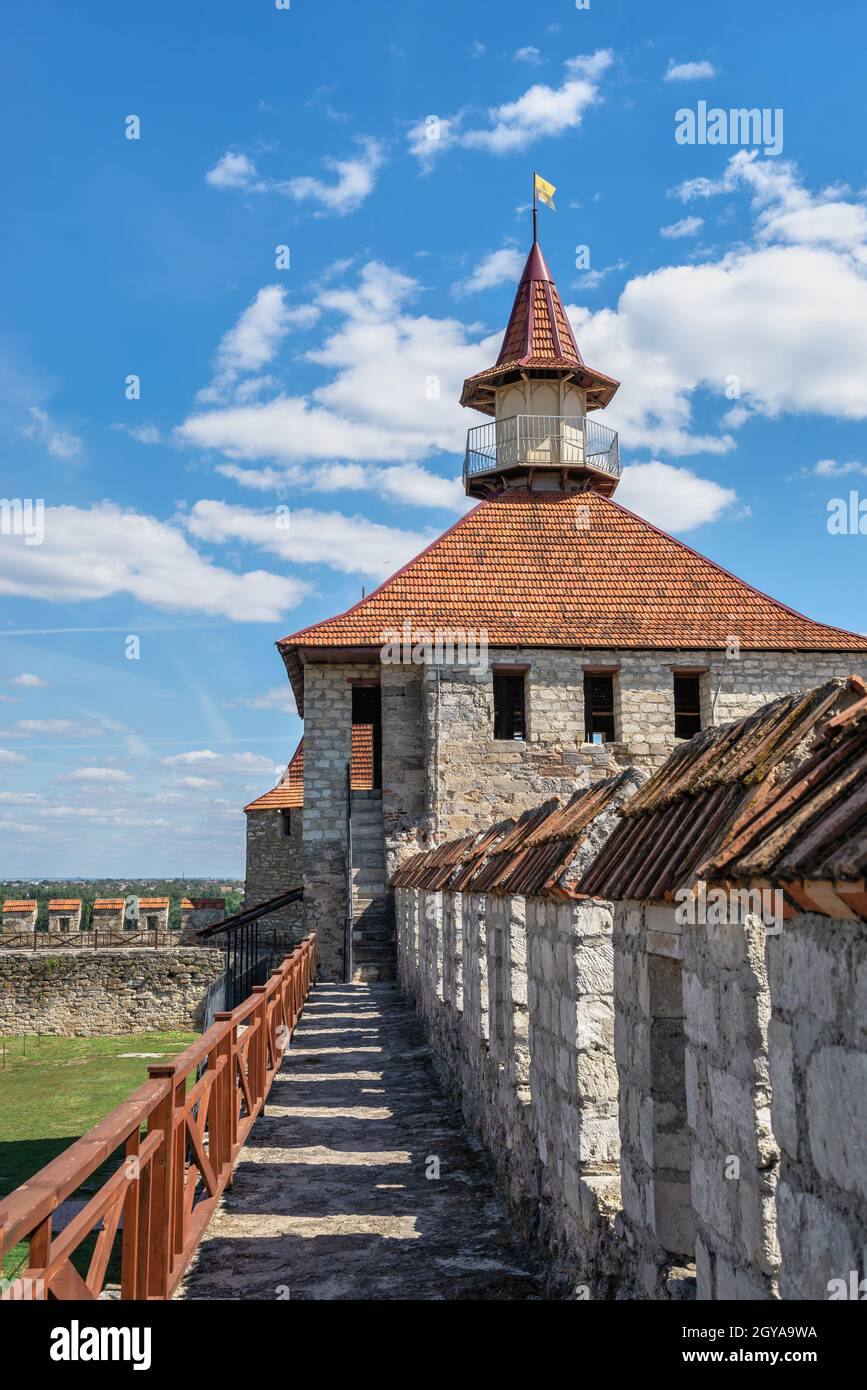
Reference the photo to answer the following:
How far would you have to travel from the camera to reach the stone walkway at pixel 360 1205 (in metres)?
4.63

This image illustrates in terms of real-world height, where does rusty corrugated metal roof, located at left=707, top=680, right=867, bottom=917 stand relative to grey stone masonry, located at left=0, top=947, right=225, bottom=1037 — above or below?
above

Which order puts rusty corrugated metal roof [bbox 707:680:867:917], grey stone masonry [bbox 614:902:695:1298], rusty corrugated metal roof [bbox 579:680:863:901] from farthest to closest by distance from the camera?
1. grey stone masonry [bbox 614:902:695:1298]
2. rusty corrugated metal roof [bbox 579:680:863:901]
3. rusty corrugated metal roof [bbox 707:680:867:917]

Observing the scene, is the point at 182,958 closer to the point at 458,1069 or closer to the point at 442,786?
the point at 442,786

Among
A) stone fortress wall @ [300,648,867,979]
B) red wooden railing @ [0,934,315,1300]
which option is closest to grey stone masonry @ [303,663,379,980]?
stone fortress wall @ [300,648,867,979]

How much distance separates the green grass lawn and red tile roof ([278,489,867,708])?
24.2 ft

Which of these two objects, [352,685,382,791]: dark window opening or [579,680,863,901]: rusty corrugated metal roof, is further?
[352,685,382,791]: dark window opening

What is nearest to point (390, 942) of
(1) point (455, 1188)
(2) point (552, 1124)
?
(1) point (455, 1188)

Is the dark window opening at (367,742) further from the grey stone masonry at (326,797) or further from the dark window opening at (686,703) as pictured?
the dark window opening at (686,703)

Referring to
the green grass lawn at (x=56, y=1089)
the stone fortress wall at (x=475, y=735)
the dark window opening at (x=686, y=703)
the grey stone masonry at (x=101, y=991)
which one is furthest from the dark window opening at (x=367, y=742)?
the grey stone masonry at (x=101, y=991)

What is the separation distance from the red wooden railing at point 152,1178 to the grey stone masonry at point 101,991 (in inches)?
717

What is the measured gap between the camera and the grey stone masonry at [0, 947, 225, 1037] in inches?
981

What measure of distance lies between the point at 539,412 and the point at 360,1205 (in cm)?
1974

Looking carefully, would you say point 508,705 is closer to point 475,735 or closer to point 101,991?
point 475,735

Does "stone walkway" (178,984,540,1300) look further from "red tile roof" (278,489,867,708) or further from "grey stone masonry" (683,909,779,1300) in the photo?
"red tile roof" (278,489,867,708)
